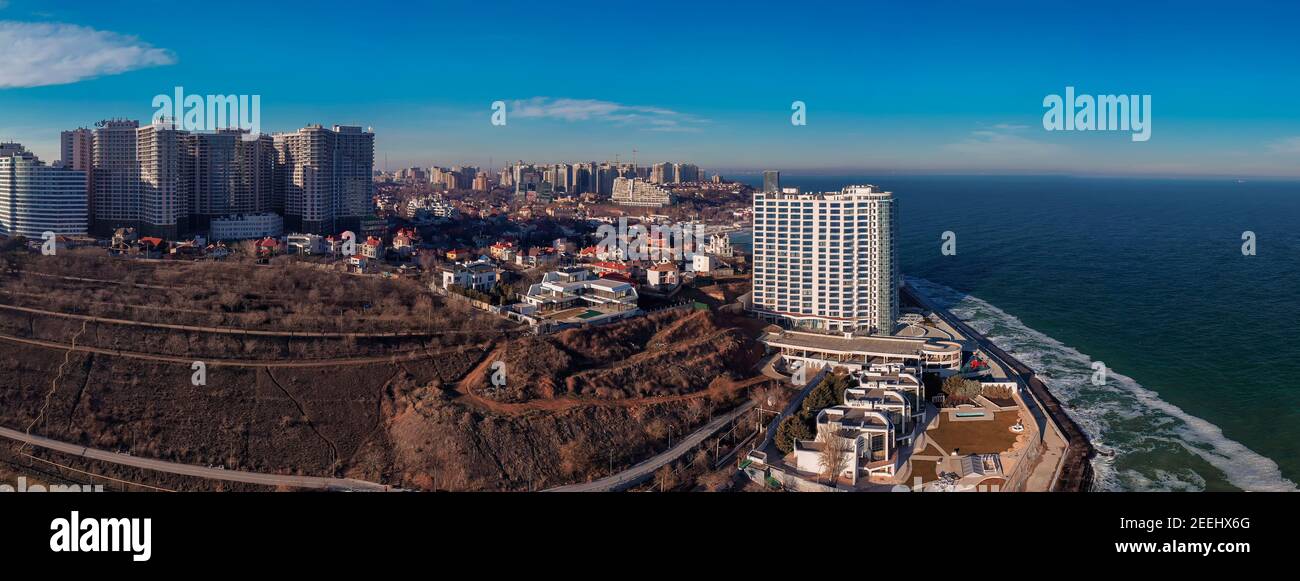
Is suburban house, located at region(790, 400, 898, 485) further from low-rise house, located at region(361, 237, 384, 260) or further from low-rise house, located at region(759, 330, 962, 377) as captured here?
low-rise house, located at region(361, 237, 384, 260)

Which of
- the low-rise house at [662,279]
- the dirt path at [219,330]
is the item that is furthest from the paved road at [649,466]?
the low-rise house at [662,279]

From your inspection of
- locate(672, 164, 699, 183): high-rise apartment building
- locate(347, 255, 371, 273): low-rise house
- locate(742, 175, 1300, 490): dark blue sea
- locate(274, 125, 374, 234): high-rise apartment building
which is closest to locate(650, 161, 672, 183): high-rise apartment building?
locate(672, 164, 699, 183): high-rise apartment building

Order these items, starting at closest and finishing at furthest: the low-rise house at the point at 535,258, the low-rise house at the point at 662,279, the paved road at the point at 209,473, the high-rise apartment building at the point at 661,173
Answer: the paved road at the point at 209,473
the low-rise house at the point at 662,279
the low-rise house at the point at 535,258
the high-rise apartment building at the point at 661,173

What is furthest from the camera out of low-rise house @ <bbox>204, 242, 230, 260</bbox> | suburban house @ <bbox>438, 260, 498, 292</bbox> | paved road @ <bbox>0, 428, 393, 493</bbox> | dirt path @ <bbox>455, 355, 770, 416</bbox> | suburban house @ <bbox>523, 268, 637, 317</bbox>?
low-rise house @ <bbox>204, 242, 230, 260</bbox>

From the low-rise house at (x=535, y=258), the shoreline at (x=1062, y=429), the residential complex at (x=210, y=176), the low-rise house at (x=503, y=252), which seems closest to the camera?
the shoreline at (x=1062, y=429)

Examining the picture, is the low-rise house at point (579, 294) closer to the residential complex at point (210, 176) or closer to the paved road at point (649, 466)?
the paved road at point (649, 466)
